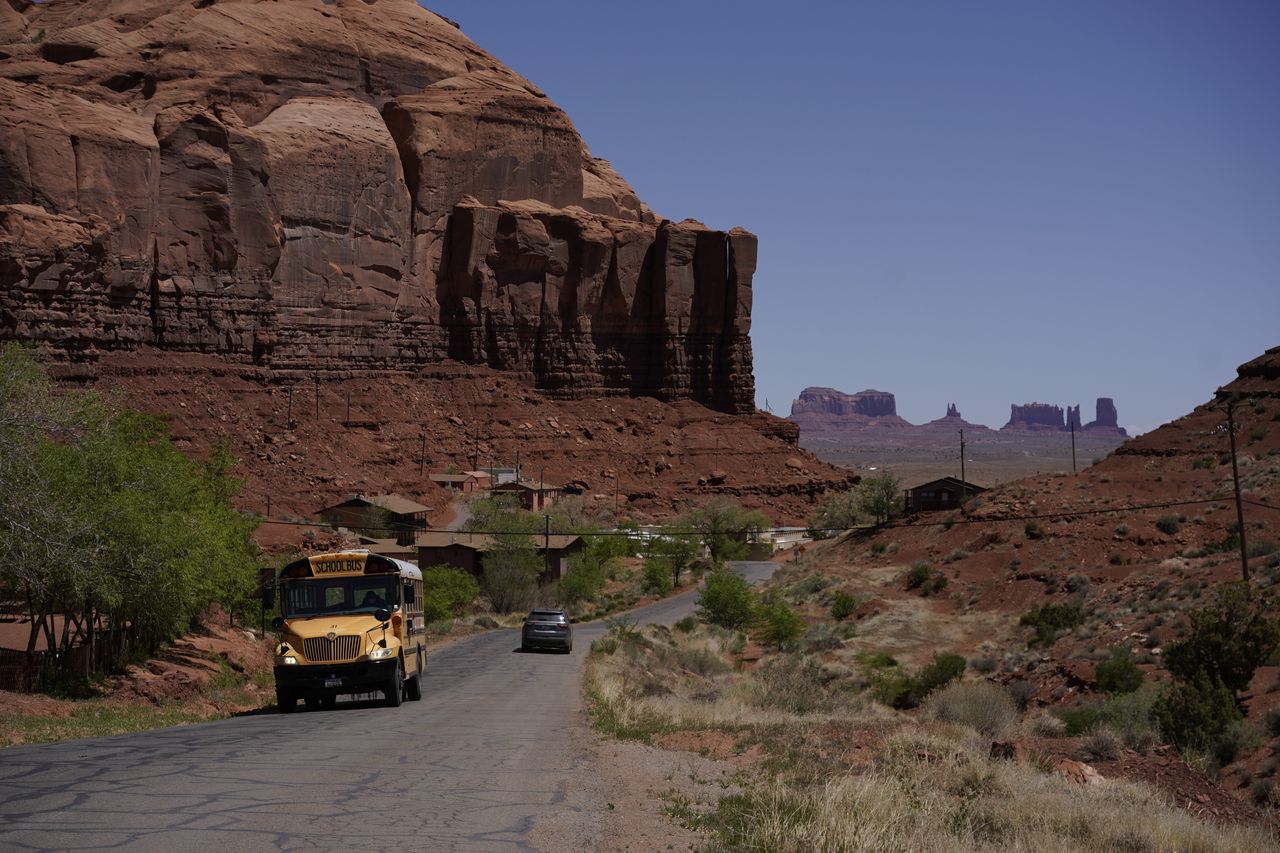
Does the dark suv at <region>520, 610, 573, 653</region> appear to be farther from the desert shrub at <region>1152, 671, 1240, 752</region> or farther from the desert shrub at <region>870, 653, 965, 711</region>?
the desert shrub at <region>1152, 671, 1240, 752</region>

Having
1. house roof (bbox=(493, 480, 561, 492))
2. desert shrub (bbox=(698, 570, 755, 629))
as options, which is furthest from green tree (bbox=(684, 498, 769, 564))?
desert shrub (bbox=(698, 570, 755, 629))

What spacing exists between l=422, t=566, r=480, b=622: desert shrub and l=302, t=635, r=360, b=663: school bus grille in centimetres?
3658

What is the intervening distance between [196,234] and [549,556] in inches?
1266

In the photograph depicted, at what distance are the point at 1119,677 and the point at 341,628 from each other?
1894 cm

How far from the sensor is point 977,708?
26.7 m

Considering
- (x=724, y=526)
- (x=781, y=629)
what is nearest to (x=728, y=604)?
(x=781, y=629)

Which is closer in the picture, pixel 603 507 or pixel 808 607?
pixel 808 607

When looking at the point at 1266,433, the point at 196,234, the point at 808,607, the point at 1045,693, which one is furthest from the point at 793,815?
the point at 196,234

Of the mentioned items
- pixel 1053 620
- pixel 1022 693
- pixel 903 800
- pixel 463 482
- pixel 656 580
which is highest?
pixel 463 482

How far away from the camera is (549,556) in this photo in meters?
73.4

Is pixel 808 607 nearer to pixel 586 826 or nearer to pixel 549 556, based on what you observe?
pixel 549 556

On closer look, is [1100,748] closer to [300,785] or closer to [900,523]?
[300,785]

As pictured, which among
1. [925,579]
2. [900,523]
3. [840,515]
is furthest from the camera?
[840,515]

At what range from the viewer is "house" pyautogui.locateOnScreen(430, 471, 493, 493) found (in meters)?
88.6
